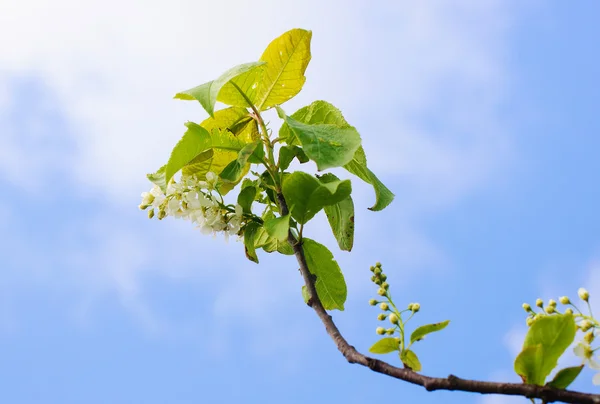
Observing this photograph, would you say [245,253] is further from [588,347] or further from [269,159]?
[588,347]

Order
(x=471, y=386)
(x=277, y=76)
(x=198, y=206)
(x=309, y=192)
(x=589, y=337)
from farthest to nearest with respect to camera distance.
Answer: (x=277, y=76) → (x=198, y=206) → (x=309, y=192) → (x=589, y=337) → (x=471, y=386)

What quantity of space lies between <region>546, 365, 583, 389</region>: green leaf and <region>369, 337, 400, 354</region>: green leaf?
1.18 ft

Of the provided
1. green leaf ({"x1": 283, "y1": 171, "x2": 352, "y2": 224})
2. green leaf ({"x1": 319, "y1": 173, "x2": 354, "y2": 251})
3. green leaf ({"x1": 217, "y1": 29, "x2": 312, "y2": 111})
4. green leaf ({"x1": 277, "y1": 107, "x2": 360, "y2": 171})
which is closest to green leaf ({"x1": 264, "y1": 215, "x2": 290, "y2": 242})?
green leaf ({"x1": 283, "y1": 171, "x2": 352, "y2": 224})

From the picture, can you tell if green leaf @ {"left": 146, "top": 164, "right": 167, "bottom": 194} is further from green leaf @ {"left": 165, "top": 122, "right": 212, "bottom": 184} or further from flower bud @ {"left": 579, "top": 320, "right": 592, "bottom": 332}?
flower bud @ {"left": 579, "top": 320, "right": 592, "bottom": 332}

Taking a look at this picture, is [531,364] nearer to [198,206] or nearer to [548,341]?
[548,341]

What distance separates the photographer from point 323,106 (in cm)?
215

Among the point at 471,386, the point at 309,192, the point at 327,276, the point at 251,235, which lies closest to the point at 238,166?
the point at 251,235

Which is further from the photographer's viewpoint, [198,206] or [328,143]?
[198,206]

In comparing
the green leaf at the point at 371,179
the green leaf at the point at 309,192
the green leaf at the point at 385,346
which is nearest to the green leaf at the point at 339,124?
the green leaf at the point at 371,179

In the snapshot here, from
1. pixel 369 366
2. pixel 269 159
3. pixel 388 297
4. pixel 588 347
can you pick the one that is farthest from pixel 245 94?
pixel 588 347

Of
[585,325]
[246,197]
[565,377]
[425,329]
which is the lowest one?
[565,377]

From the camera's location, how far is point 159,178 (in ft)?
6.70

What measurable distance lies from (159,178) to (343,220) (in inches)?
24.6

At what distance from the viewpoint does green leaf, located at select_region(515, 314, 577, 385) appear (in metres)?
1.24
